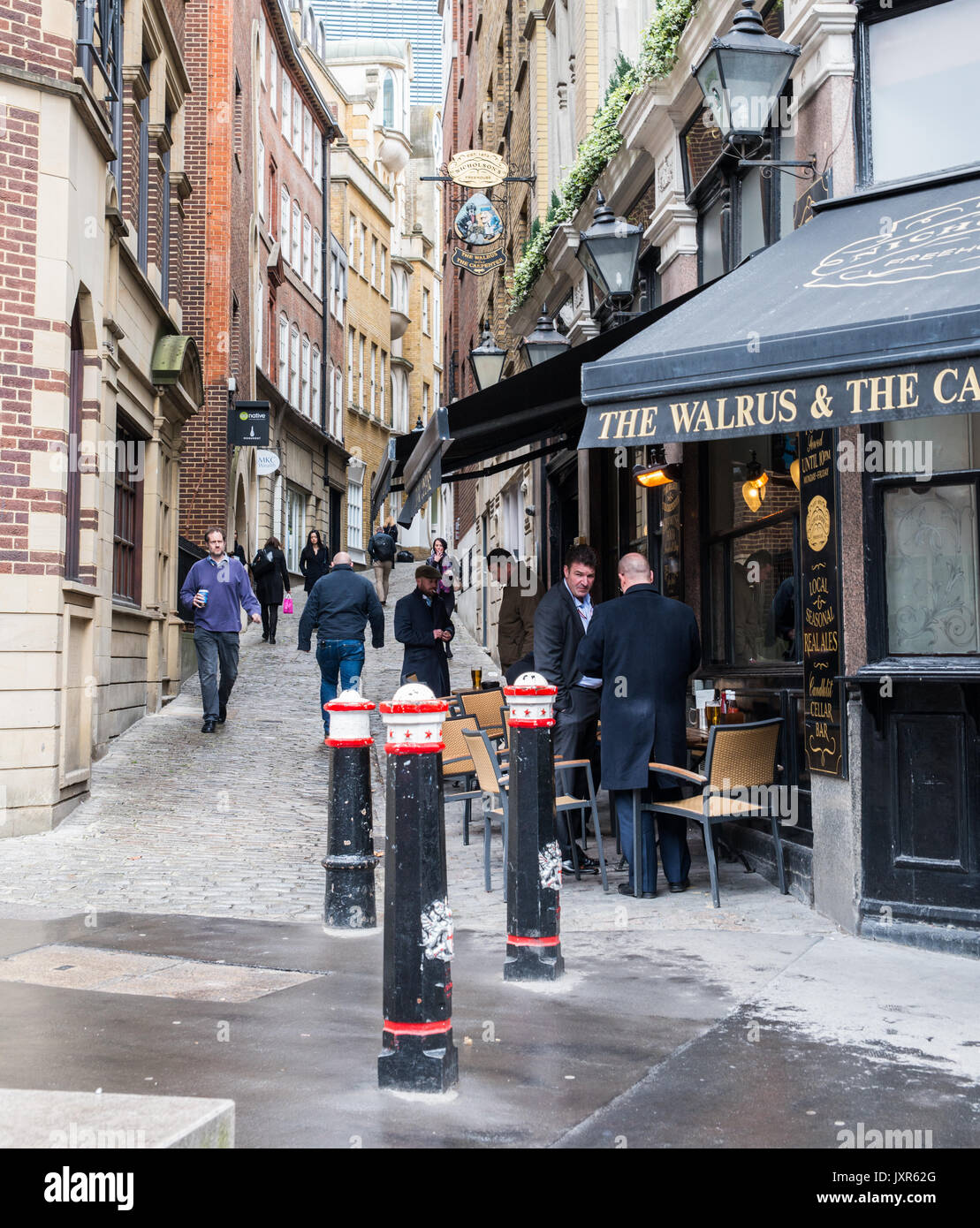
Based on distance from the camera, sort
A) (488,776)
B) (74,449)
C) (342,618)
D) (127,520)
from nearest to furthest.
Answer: (488,776) → (74,449) → (342,618) → (127,520)

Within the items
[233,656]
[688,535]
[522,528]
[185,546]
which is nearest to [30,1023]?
[688,535]

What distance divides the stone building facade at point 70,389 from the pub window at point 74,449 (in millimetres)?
24

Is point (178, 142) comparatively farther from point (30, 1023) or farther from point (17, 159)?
point (30, 1023)

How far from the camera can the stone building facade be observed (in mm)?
9305

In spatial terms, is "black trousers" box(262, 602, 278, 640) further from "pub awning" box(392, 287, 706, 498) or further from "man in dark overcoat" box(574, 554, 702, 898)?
"man in dark overcoat" box(574, 554, 702, 898)

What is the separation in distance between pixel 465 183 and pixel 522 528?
525 cm

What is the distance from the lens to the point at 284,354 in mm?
36125

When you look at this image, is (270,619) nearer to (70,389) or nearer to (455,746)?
(70,389)

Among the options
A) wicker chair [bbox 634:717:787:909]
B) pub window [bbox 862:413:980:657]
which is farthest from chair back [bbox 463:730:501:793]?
pub window [bbox 862:413:980:657]

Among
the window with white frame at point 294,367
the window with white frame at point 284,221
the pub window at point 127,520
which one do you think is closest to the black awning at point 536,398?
the pub window at point 127,520

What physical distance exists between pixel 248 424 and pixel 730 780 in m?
19.7

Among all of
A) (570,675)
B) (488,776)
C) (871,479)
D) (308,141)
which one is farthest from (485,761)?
(308,141)

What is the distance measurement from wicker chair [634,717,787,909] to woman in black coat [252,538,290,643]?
1689 centimetres

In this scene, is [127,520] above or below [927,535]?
above
